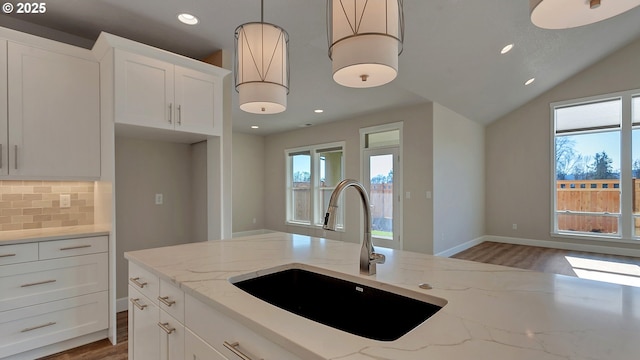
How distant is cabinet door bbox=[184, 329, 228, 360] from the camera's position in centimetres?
104

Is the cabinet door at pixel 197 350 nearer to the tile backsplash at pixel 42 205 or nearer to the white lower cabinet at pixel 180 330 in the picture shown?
the white lower cabinet at pixel 180 330

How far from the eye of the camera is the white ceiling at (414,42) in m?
2.46

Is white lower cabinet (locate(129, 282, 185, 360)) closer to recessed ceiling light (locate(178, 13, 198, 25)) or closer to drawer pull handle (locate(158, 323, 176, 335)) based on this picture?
drawer pull handle (locate(158, 323, 176, 335))

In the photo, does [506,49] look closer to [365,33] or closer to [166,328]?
[365,33]

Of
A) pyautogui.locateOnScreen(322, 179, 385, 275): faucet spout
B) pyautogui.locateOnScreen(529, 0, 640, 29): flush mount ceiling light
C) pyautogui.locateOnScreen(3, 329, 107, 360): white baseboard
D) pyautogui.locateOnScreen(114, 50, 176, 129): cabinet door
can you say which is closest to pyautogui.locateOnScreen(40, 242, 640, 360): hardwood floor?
pyautogui.locateOnScreen(3, 329, 107, 360): white baseboard

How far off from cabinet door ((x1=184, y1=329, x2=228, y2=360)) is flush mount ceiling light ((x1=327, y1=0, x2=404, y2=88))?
118cm

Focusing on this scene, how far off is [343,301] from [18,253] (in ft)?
Answer: 7.68

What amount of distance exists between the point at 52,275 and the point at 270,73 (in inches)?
86.1

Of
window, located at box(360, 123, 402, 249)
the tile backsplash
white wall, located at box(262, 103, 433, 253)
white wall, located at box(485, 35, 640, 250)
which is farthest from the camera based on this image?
white wall, located at box(485, 35, 640, 250)

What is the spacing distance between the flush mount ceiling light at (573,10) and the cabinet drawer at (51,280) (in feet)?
10.1

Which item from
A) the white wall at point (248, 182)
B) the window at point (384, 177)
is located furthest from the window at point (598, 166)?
the white wall at point (248, 182)

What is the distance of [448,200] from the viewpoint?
5.29 metres

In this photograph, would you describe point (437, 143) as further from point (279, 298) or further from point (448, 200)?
point (279, 298)

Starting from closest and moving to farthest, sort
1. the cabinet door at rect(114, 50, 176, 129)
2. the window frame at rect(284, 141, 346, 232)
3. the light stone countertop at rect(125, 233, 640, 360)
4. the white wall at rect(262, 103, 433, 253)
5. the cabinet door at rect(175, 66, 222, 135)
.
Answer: the light stone countertop at rect(125, 233, 640, 360) → the cabinet door at rect(114, 50, 176, 129) → the cabinet door at rect(175, 66, 222, 135) → the white wall at rect(262, 103, 433, 253) → the window frame at rect(284, 141, 346, 232)
